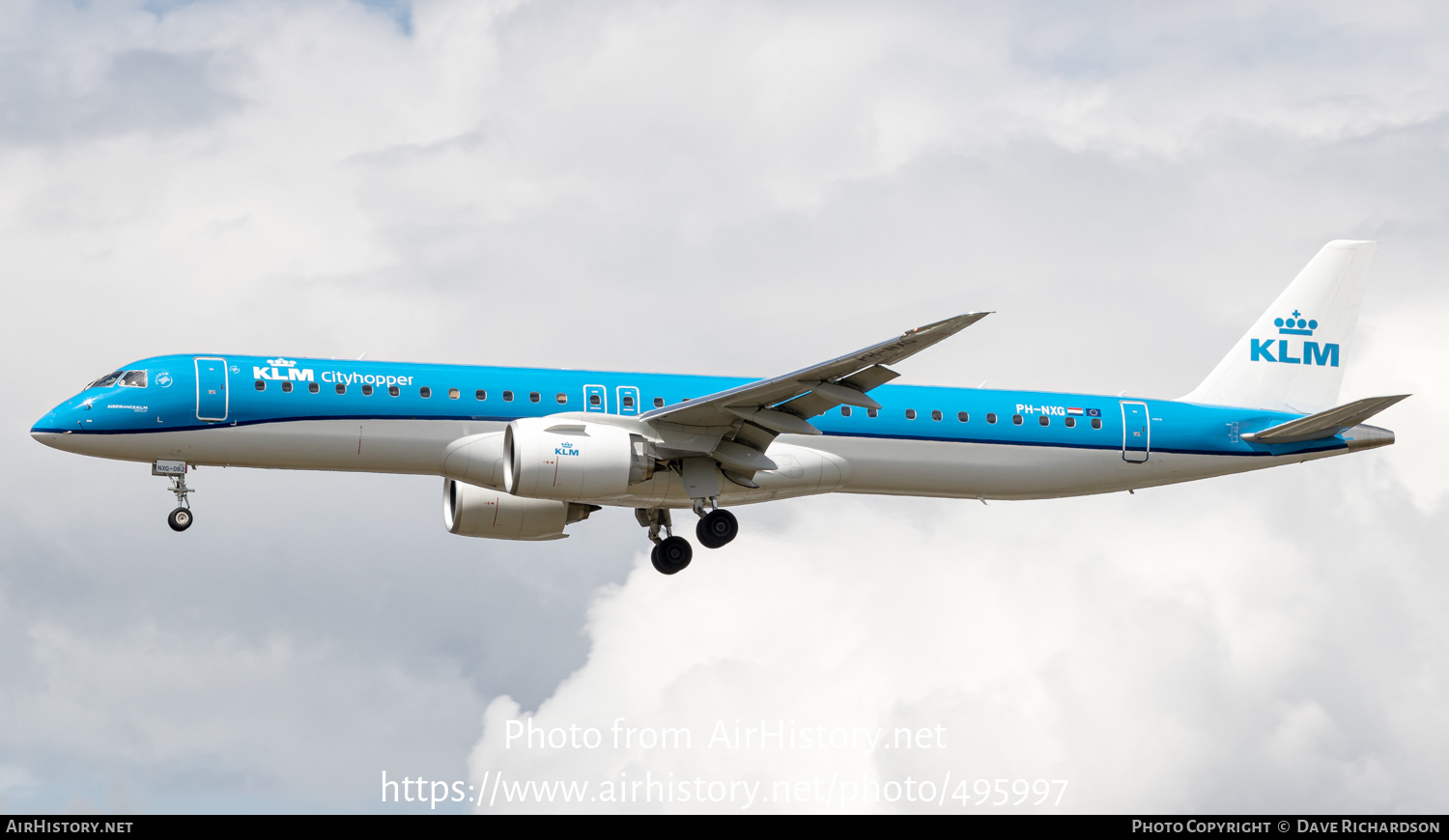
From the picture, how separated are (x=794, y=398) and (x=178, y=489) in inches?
531

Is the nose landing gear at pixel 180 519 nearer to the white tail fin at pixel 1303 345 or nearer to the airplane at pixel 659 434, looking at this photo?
the airplane at pixel 659 434

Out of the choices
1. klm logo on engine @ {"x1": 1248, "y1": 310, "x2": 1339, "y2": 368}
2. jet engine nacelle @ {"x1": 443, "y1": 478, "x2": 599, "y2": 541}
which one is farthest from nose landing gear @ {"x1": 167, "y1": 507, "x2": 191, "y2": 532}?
klm logo on engine @ {"x1": 1248, "y1": 310, "x2": 1339, "y2": 368}

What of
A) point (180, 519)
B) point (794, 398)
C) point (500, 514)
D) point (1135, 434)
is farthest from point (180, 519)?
point (1135, 434)

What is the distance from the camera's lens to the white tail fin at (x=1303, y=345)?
45.6 m

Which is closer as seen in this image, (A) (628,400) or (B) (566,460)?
(B) (566,460)

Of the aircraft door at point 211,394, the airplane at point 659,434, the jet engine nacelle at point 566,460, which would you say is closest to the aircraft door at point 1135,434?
the airplane at point 659,434

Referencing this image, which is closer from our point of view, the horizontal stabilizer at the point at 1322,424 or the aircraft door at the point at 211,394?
the aircraft door at the point at 211,394

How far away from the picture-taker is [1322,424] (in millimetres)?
42438

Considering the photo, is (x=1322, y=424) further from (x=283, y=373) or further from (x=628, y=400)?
(x=283, y=373)

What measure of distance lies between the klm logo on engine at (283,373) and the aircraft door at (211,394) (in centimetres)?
73
